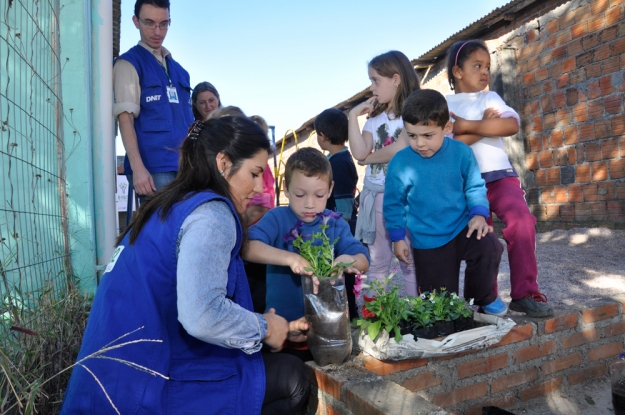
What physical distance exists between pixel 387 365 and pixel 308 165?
1.00 metres

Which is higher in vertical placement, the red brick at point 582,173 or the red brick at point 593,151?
the red brick at point 593,151

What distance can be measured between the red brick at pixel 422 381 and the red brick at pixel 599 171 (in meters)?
4.67

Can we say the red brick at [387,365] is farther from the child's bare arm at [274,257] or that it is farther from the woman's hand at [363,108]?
the woman's hand at [363,108]

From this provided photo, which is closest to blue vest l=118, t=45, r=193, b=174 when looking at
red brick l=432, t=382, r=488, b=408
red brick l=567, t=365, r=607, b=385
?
red brick l=432, t=382, r=488, b=408

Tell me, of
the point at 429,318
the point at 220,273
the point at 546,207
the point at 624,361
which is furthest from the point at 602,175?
the point at 220,273

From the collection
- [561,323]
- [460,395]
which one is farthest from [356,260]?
[561,323]

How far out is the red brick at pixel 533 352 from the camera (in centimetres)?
273

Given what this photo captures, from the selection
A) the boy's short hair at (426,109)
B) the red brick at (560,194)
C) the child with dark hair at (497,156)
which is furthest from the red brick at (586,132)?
the boy's short hair at (426,109)

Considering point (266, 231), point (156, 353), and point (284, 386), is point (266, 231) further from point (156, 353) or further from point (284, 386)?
point (156, 353)

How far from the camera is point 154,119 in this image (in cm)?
350

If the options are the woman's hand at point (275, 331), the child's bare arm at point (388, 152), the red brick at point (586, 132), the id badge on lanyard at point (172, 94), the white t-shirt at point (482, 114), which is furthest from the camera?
the red brick at point (586, 132)

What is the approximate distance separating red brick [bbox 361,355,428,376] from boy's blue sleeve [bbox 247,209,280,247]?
0.69m

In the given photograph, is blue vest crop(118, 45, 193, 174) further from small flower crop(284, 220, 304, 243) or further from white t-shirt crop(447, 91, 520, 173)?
white t-shirt crop(447, 91, 520, 173)

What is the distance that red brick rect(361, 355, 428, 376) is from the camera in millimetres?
2252
